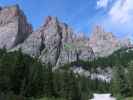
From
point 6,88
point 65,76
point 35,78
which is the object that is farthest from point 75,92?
point 6,88

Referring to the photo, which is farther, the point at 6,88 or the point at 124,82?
the point at 124,82

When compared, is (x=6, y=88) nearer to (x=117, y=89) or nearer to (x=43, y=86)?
(x=43, y=86)

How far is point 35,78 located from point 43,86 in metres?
3.27

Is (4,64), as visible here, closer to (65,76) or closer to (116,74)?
(65,76)

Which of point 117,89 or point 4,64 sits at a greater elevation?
point 4,64

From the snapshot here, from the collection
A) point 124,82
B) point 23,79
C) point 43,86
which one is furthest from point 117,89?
point 23,79

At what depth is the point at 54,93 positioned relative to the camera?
74938 mm

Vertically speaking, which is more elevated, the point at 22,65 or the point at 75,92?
the point at 22,65

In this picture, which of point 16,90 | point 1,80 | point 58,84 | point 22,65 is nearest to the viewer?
point 1,80

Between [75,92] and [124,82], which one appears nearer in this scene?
[75,92]

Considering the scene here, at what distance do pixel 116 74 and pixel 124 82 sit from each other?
3.43m

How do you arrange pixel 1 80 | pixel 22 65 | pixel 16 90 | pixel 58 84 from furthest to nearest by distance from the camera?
1. pixel 58 84
2. pixel 22 65
3. pixel 16 90
4. pixel 1 80

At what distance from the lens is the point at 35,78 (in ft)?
241

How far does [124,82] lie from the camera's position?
8181 centimetres
